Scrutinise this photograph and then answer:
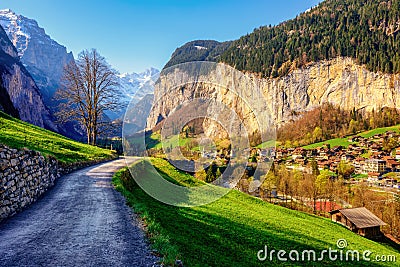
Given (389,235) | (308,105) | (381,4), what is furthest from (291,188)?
(381,4)

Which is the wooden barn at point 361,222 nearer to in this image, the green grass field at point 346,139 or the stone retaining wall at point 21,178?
the stone retaining wall at point 21,178

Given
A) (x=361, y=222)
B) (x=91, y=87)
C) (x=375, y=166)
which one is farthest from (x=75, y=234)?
(x=375, y=166)

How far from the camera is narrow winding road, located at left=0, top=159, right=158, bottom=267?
18.7 ft

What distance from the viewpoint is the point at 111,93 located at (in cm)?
3456

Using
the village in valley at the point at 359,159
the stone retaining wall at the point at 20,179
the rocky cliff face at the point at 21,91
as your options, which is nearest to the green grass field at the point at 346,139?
the village in valley at the point at 359,159

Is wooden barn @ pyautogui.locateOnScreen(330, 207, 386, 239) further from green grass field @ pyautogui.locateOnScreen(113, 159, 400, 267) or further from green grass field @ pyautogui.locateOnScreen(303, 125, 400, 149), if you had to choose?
green grass field @ pyautogui.locateOnScreen(303, 125, 400, 149)

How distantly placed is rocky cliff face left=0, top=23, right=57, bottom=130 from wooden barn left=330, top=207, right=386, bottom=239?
441ft

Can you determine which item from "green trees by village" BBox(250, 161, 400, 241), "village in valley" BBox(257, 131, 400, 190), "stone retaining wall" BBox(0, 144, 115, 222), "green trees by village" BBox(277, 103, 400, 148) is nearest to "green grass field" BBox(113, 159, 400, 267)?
"stone retaining wall" BBox(0, 144, 115, 222)

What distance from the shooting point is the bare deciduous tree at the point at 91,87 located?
107ft

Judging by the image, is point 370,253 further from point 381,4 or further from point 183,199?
point 381,4

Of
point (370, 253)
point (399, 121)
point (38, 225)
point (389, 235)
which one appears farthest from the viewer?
point (399, 121)

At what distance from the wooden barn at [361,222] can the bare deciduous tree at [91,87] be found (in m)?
41.2

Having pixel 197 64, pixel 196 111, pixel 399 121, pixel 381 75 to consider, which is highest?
pixel 381 75

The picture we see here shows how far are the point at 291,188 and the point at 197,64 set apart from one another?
7637cm
